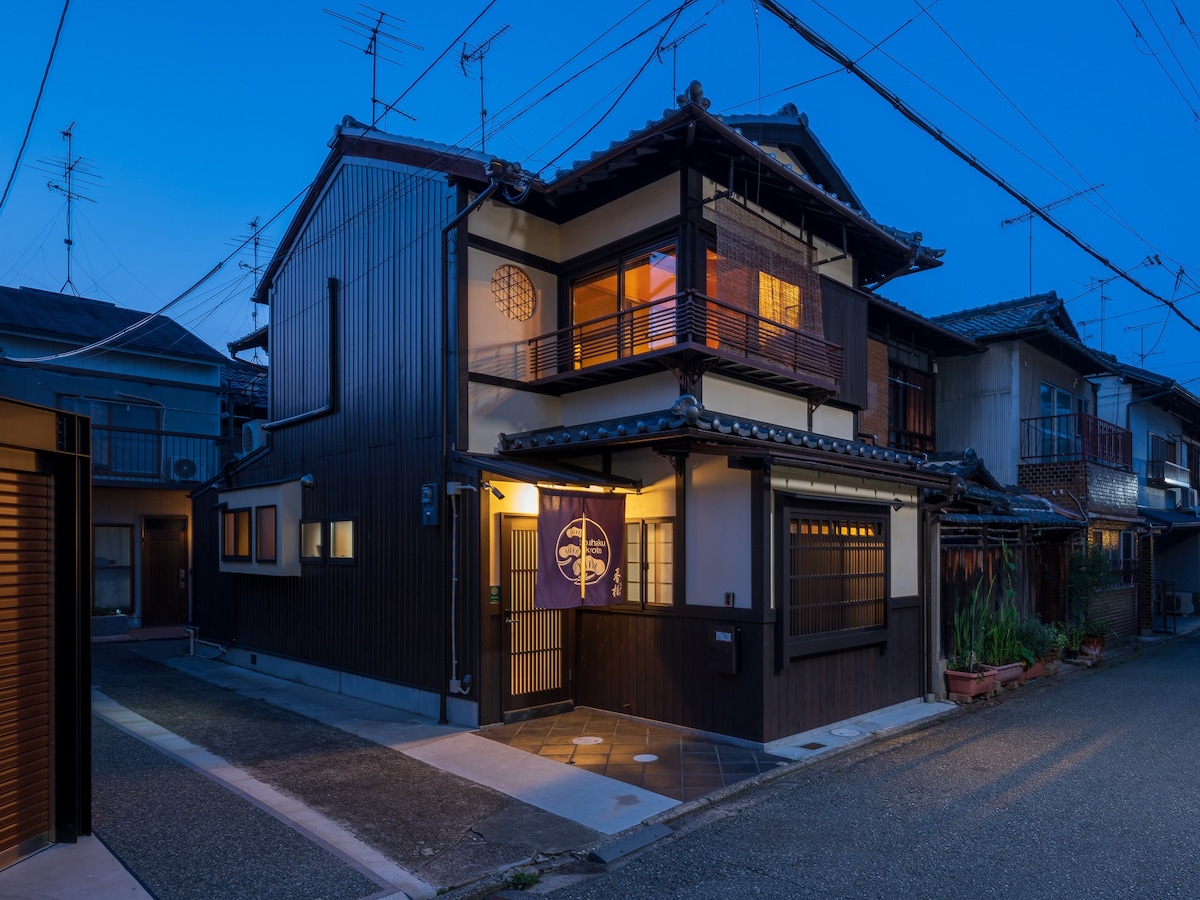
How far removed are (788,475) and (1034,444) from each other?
485 inches

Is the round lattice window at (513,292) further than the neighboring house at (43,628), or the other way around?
the round lattice window at (513,292)

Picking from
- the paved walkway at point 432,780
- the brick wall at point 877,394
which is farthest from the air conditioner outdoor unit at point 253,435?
the brick wall at point 877,394

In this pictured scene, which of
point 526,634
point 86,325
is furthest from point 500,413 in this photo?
point 86,325

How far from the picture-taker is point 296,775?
7414 millimetres

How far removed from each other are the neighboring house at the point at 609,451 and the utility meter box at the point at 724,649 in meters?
0.03

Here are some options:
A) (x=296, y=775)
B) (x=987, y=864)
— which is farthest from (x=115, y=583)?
(x=987, y=864)

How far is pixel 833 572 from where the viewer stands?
952cm

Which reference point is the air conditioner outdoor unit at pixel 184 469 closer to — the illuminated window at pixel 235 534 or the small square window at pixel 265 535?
the illuminated window at pixel 235 534

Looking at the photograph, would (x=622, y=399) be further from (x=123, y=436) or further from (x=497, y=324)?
(x=123, y=436)

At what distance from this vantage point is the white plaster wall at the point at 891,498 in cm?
901

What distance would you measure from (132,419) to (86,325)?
2.80 metres

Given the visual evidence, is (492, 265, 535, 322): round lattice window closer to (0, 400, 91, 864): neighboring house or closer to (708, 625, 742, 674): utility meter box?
(708, 625, 742, 674): utility meter box

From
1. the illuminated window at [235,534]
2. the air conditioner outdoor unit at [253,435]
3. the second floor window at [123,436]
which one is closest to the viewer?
the illuminated window at [235,534]

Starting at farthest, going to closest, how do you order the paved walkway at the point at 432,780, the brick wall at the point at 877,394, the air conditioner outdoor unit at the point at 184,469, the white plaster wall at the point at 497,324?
1. the air conditioner outdoor unit at the point at 184,469
2. the brick wall at the point at 877,394
3. the white plaster wall at the point at 497,324
4. the paved walkway at the point at 432,780
